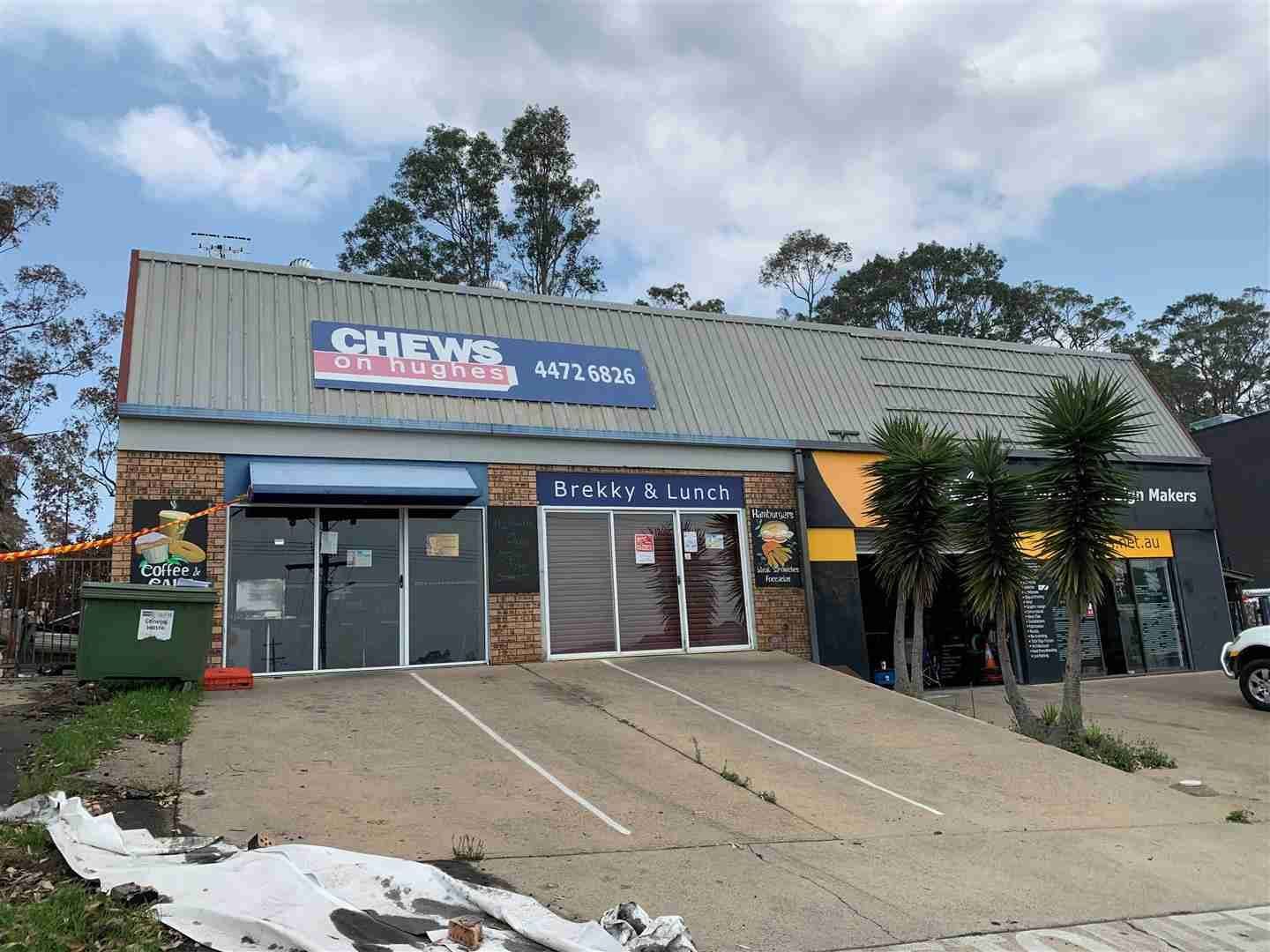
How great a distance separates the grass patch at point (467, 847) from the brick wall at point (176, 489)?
6555 millimetres

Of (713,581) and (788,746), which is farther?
(713,581)

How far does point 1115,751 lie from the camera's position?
1065 cm

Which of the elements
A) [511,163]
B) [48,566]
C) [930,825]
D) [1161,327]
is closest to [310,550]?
[48,566]

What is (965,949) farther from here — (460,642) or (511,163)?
(511,163)

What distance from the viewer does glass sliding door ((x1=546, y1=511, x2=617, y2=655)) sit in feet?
45.0

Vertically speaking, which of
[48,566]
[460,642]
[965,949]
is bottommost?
[965,949]

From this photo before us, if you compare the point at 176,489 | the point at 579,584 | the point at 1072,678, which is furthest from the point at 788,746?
the point at 176,489

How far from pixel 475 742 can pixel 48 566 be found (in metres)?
7.08

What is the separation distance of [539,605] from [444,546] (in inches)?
62.5

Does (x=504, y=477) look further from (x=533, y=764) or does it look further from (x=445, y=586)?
(x=533, y=764)

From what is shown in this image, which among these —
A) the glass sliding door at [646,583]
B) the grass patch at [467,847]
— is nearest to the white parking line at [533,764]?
the grass patch at [467,847]

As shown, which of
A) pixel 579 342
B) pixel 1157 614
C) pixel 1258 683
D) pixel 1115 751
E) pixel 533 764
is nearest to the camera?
pixel 533 764

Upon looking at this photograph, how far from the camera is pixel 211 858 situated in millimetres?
4863

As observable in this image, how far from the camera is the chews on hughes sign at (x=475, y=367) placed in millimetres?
13383
